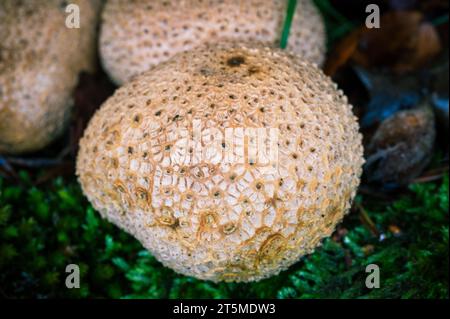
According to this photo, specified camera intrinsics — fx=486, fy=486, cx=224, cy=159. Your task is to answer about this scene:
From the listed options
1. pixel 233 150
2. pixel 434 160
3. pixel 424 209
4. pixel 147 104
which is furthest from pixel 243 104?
pixel 434 160

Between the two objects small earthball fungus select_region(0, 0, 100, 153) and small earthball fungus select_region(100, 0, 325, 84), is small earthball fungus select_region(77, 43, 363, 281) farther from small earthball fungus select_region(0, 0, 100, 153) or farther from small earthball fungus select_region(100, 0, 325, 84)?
small earthball fungus select_region(0, 0, 100, 153)

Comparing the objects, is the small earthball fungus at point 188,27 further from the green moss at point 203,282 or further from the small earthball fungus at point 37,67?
the green moss at point 203,282

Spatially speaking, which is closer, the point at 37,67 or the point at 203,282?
the point at 203,282

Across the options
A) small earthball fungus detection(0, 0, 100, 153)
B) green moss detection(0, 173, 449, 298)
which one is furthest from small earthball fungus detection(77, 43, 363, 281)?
small earthball fungus detection(0, 0, 100, 153)

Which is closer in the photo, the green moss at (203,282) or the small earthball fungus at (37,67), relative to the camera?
the green moss at (203,282)


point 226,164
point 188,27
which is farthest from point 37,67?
point 226,164

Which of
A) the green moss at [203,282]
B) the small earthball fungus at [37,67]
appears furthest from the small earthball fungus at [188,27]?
the green moss at [203,282]

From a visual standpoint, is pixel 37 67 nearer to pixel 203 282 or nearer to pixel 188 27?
pixel 188 27

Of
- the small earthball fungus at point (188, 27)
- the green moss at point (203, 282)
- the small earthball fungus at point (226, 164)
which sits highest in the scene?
the small earthball fungus at point (188, 27)
